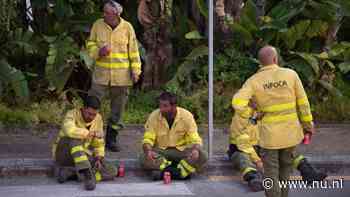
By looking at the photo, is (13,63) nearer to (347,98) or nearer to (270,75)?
(347,98)

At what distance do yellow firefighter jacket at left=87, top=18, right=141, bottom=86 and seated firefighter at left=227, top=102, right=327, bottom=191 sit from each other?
149 cm

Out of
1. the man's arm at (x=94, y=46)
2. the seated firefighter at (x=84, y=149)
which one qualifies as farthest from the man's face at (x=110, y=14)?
the seated firefighter at (x=84, y=149)

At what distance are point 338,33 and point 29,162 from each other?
7.06 meters

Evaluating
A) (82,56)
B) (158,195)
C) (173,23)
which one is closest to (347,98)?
(173,23)

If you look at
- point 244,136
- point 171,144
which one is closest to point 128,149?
point 171,144

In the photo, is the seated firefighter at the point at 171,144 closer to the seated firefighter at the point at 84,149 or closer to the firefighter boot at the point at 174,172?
the firefighter boot at the point at 174,172

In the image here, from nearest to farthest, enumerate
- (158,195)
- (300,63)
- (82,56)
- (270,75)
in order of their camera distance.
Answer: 1. (270,75)
2. (158,195)
3. (82,56)
4. (300,63)

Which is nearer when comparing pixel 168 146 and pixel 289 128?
pixel 289 128

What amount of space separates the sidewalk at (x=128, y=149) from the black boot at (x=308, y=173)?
2.94ft

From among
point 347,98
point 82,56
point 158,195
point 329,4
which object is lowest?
Result: point 158,195

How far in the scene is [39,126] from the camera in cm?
1032

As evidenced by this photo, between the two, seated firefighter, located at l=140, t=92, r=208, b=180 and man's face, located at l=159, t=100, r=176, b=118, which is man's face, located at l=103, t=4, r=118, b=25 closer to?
seated firefighter, located at l=140, t=92, r=208, b=180

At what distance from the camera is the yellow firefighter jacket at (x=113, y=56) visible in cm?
858

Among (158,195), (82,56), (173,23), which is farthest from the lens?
(173,23)
